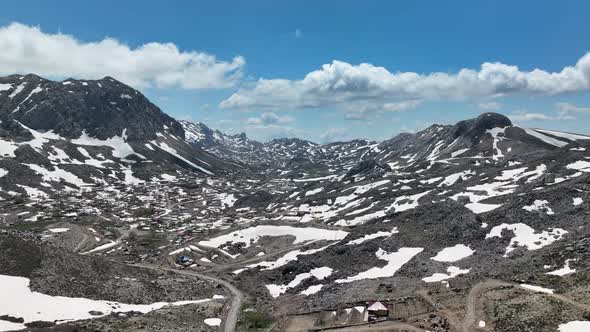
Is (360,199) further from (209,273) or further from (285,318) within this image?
(285,318)

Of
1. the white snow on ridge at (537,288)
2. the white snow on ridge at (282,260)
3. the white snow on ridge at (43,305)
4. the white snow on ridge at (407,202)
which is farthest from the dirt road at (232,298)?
the white snow on ridge at (407,202)

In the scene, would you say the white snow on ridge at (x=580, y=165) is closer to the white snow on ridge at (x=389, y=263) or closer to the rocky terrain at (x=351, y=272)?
the rocky terrain at (x=351, y=272)

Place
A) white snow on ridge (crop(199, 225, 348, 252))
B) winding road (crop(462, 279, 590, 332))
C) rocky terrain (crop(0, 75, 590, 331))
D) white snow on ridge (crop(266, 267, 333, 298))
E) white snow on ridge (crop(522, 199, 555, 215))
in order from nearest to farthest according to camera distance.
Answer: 1. winding road (crop(462, 279, 590, 332))
2. rocky terrain (crop(0, 75, 590, 331))
3. white snow on ridge (crop(266, 267, 333, 298))
4. white snow on ridge (crop(522, 199, 555, 215))
5. white snow on ridge (crop(199, 225, 348, 252))

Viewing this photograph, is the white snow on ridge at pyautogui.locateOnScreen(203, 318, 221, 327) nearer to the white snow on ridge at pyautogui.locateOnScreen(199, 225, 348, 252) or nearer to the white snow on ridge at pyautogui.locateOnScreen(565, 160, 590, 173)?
the white snow on ridge at pyautogui.locateOnScreen(199, 225, 348, 252)

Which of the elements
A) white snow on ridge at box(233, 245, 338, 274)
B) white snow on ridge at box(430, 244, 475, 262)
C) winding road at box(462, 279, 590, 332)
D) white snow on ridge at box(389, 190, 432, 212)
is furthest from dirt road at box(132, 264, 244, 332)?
white snow on ridge at box(389, 190, 432, 212)

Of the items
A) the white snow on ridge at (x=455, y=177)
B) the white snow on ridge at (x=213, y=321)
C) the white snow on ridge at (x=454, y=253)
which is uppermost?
the white snow on ridge at (x=455, y=177)

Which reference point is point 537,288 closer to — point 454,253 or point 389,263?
point 454,253

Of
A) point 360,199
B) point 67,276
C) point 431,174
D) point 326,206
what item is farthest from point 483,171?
point 67,276
